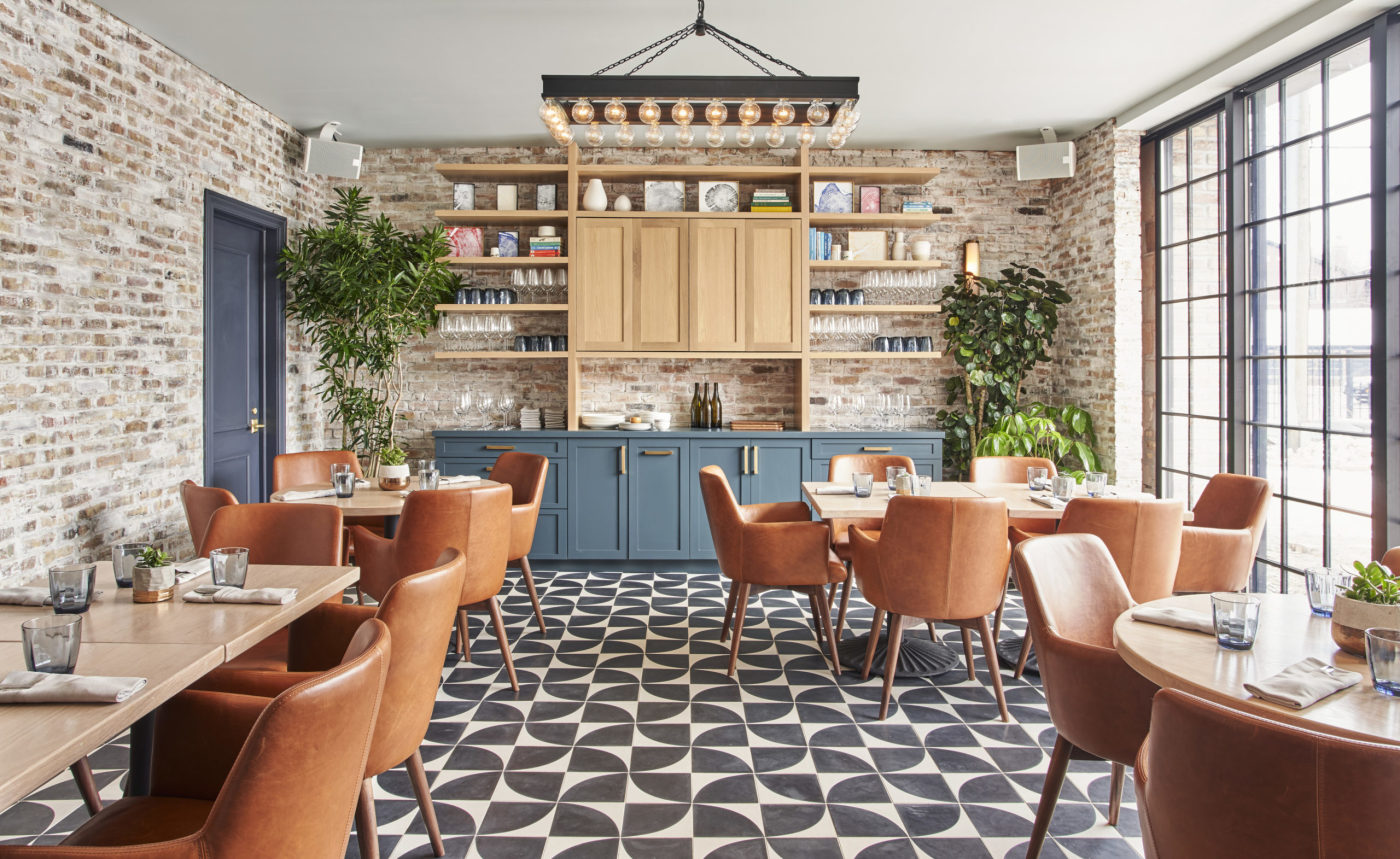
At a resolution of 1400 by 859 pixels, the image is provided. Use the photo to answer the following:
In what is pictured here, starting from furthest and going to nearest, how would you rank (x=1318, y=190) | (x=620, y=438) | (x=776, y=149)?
1. (x=776, y=149)
2. (x=620, y=438)
3. (x=1318, y=190)

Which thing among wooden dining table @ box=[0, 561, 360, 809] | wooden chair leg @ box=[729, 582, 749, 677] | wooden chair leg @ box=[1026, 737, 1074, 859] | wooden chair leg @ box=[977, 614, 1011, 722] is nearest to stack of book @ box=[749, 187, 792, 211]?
wooden chair leg @ box=[729, 582, 749, 677]

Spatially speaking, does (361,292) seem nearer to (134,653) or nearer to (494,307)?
(494,307)

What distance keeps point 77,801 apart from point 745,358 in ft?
16.0

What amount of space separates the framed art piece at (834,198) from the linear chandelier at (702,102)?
8.57ft

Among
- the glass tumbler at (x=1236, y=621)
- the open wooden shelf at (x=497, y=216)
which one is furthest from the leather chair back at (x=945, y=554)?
the open wooden shelf at (x=497, y=216)

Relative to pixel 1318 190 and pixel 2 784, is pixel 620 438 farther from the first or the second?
pixel 2 784

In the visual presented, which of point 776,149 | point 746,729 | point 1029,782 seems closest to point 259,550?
point 746,729

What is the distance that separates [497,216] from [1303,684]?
5.89m

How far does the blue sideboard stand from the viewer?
20.7ft

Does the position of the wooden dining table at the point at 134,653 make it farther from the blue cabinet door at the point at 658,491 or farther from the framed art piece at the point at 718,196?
the framed art piece at the point at 718,196

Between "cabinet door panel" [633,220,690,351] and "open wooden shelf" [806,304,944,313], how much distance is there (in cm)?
98

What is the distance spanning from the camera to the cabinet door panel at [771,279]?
21.3 ft

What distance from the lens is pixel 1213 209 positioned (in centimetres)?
538

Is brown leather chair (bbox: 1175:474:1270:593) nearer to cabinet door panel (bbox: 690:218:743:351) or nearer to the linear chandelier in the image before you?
the linear chandelier
